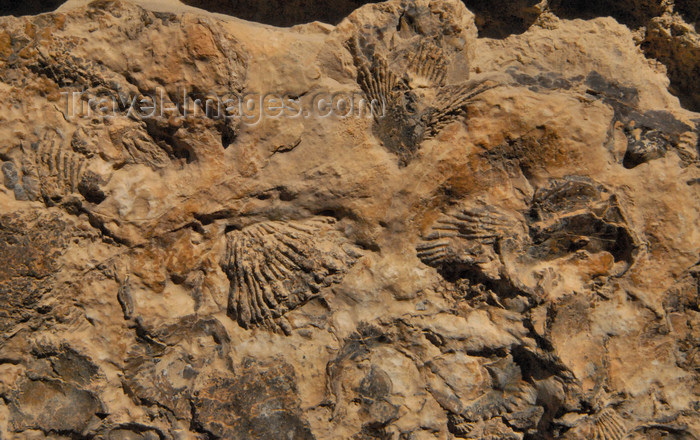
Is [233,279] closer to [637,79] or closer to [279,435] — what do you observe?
[279,435]

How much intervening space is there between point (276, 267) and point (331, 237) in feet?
0.79

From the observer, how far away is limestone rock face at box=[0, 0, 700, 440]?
1894mm

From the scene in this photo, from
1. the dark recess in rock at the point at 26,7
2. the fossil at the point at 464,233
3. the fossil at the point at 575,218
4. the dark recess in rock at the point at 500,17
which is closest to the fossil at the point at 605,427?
the fossil at the point at 575,218

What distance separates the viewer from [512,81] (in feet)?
6.86

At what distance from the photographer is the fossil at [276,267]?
1.96m

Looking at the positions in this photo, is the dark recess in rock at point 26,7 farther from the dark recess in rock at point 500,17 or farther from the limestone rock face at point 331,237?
the dark recess in rock at point 500,17

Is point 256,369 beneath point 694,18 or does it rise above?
beneath

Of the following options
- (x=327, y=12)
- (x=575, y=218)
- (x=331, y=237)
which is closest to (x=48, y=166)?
(x=331, y=237)

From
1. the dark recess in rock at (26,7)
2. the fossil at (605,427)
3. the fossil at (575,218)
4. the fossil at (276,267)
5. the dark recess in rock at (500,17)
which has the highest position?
the dark recess in rock at (500,17)

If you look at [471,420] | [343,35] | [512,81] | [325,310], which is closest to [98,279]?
[325,310]

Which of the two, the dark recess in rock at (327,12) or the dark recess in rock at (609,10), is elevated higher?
the dark recess in rock at (609,10)

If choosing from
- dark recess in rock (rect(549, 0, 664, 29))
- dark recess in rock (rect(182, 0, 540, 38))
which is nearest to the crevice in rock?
dark recess in rock (rect(182, 0, 540, 38))

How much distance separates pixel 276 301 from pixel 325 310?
0.64 ft

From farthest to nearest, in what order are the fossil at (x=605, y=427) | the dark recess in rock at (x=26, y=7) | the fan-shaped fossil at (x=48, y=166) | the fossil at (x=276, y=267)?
1. the dark recess in rock at (x=26, y=7)
2. the fossil at (x=605, y=427)
3. the fossil at (x=276, y=267)
4. the fan-shaped fossil at (x=48, y=166)
